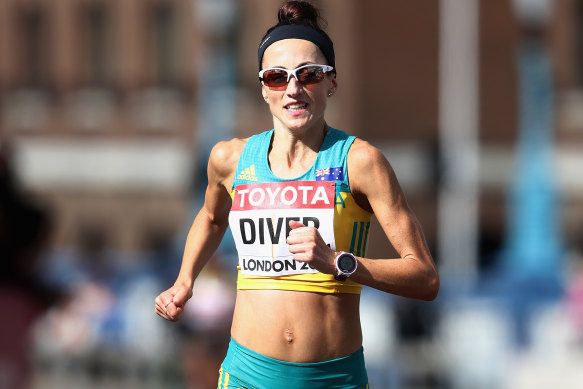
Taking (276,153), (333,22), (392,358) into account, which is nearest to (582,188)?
(333,22)

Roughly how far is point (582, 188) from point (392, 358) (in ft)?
58.9

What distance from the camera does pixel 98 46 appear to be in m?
37.4

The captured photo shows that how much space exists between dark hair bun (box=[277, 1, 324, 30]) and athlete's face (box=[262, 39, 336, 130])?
0.35 ft

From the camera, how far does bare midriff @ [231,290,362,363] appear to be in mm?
3590

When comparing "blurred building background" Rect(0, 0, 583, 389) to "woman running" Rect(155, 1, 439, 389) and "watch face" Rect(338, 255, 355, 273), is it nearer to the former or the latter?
"woman running" Rect(155, 1, 439, 389)

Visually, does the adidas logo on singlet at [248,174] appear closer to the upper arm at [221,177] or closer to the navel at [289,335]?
the upper arm at [221,177]

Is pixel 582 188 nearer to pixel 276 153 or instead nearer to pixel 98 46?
pixel 98 46

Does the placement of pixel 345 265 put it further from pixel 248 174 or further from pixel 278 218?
pixel 248 174

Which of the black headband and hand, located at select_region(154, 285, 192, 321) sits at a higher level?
the black headband

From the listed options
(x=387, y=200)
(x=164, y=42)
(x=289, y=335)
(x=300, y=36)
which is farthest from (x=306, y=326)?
(x=164, y=42)

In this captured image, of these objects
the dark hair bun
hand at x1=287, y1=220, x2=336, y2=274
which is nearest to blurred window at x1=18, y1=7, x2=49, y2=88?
the dark hair bun

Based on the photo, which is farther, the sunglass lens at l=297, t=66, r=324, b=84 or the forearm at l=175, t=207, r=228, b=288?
the forearm at l=175, t=207, r=228, b=288

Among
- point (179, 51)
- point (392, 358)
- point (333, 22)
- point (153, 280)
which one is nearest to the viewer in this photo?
point (392, 358)

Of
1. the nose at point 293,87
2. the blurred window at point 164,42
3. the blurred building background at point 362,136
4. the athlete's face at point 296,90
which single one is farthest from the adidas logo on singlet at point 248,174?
the blurred window at point 164,42
